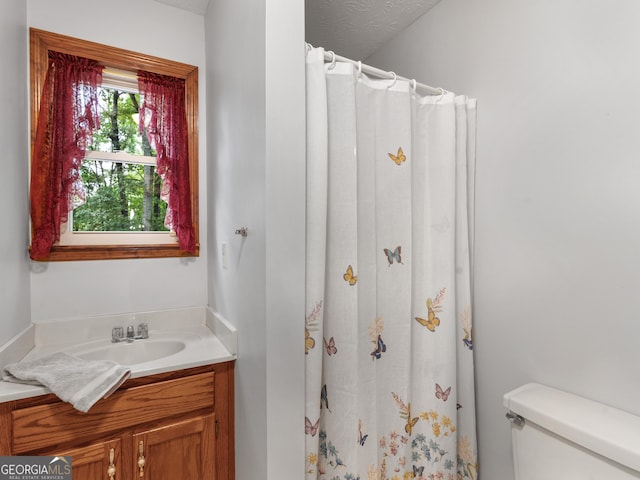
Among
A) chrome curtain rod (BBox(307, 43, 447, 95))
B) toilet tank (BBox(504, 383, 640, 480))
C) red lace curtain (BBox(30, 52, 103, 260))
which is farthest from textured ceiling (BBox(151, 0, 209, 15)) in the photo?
toilet tank (BBox(504, 383, 640, 480))

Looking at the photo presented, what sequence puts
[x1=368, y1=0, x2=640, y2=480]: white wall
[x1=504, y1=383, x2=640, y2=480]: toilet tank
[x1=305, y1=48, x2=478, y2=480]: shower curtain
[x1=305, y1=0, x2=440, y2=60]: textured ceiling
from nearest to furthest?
[x1=504, y1=383, x2=640, y2=480]: toilet tank, [x1=368, y1=0, x2=640, y2=480]: white wall, [x1=305, y1=48, x2=478, y2=480]: shower curtain, [x1=305, y1=0, x2=440, y2=60]: textured ceiling

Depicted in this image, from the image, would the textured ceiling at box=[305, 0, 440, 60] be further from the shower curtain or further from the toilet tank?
the toilet tank

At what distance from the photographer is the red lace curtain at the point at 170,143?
1721 millimetres

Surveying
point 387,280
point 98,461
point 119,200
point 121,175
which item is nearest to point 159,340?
point 98,461

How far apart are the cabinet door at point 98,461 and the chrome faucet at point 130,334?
0.53 m

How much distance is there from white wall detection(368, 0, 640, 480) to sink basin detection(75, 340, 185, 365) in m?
1.45

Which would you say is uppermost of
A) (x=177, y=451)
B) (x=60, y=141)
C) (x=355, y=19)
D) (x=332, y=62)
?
(x=355, y=19)

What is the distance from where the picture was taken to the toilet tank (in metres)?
0.86

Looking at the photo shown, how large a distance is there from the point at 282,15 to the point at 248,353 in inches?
44.8

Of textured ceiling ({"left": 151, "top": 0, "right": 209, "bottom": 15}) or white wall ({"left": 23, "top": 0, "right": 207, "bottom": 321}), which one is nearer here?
white wall ({"left": 23, "top": 0, "right": 207, "bottom": 321})

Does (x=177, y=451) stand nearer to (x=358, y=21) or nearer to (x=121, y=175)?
(x=121, y=175)

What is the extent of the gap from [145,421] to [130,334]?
548 millimetres

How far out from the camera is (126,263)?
168 cm

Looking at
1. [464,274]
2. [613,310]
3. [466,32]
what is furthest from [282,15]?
[613,310]
